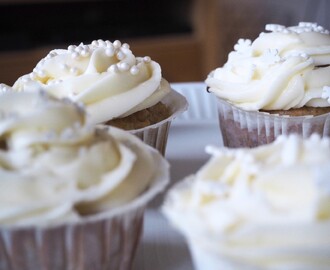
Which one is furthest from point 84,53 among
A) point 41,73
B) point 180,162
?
point 180,162

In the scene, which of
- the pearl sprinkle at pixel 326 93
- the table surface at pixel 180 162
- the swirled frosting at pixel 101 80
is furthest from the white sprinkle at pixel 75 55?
the pearl sprinkle at pixel 326 93

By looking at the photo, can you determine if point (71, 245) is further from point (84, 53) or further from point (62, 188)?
point (84, 53)

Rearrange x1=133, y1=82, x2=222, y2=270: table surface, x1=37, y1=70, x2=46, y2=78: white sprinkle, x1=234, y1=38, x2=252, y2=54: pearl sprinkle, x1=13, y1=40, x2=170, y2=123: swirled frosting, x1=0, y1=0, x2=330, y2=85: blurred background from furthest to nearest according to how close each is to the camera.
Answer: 1. x1=0, y1=0, x2=330, y2=85: blurred background
2. x1=234, y1=38, x2=252, y2=54: pearl sprinkle
3. x1=37, y1=70, x2=46, y2=78: white sprinkle
4. x1=13, y1=40, x2=170, y2=123: swirled frosting
5. x1=133, y1=82, x2=222, y2=270: table surface

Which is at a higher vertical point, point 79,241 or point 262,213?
point 262,213

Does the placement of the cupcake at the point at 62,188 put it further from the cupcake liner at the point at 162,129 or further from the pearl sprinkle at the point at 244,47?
the pearl sprinkle at the point at 244,47

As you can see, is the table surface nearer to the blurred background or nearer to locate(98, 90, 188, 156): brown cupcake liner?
locate(98, 90, 188, 156): brown cupcake liner

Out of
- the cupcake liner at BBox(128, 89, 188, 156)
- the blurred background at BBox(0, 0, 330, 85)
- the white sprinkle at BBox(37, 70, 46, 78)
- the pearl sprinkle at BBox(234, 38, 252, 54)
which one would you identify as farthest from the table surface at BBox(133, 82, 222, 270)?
the blurred background at BBox(0, 0, 330, 85)
